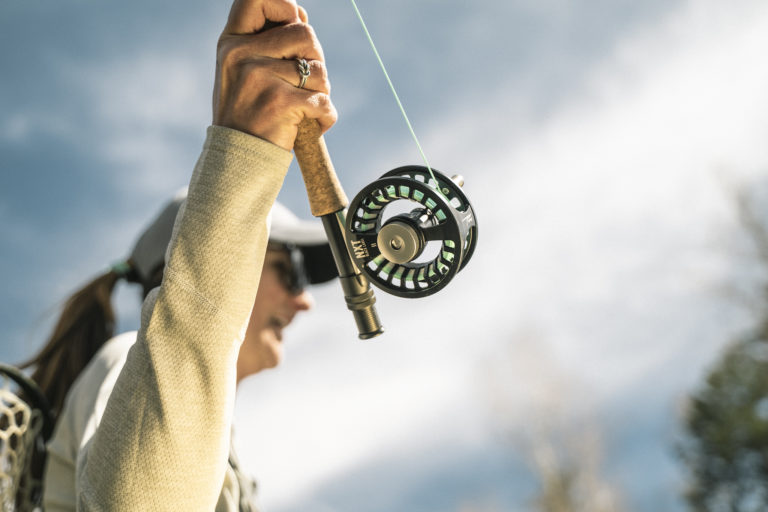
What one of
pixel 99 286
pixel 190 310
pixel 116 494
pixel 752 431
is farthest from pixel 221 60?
pixel 752 431

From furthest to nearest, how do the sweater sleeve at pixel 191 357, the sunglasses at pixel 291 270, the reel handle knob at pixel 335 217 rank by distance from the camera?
the sunglasses at pixel 291 270 < the reel handle knob at pixel 335 217 < the sweater sleeve at pixel 191 357

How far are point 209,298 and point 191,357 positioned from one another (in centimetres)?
11

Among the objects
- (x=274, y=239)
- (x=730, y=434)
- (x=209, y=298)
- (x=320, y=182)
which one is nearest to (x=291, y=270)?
(x=274, y=239)

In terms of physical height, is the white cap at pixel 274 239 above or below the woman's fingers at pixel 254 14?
above

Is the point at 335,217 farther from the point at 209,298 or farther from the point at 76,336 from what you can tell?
the point at 76,336

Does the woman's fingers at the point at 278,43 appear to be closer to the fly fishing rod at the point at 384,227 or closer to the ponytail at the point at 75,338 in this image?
the fly fishing rod at the point at 384,227

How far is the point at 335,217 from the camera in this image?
1.38 meters

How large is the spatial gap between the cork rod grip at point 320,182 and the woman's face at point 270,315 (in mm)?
1108

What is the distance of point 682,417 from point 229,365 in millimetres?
30450

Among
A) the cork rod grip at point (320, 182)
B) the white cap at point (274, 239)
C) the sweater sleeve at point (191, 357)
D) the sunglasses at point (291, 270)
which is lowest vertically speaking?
the sweater sleeve at point (191, 357)

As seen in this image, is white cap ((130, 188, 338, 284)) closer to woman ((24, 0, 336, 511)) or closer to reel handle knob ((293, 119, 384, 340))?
reel handle knob ((293, 119, 384, 340))

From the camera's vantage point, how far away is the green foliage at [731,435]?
84.2 ft

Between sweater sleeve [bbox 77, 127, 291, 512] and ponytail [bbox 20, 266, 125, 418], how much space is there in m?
1.44

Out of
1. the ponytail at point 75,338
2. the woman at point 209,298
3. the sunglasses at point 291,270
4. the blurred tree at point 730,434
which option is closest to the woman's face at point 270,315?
the sunglasses at point 291,270
